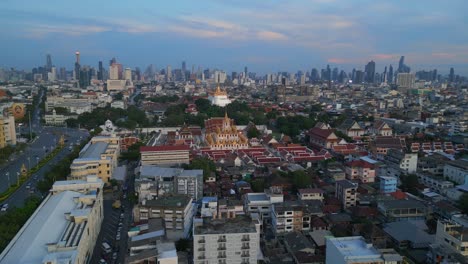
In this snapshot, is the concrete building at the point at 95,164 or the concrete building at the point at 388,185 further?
the concrete building at the point at 95,164

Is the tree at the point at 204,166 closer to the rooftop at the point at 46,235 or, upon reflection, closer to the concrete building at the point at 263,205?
the concrete building at the point at 263,205

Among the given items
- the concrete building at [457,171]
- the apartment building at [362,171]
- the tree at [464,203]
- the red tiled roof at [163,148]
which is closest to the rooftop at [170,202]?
the red tiled roof at [163,148]

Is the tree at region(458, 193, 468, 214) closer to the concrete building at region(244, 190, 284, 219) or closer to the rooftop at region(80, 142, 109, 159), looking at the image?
the concrete building at region(244, 190, 284, 219)

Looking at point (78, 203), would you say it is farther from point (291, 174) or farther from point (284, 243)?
point (291, 174)

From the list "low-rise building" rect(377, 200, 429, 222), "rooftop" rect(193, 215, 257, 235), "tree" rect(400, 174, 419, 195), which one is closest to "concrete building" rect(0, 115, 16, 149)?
"rooftop" rect(193, 215, 257, 235)

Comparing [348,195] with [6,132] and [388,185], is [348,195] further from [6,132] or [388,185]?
A: [6,132]
